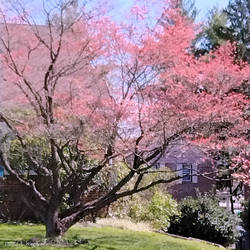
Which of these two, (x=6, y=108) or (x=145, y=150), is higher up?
(x=6, y=108)

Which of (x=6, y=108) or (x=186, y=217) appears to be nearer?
(x=6, y=108)

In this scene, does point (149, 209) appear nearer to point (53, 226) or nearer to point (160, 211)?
point (160, 211)

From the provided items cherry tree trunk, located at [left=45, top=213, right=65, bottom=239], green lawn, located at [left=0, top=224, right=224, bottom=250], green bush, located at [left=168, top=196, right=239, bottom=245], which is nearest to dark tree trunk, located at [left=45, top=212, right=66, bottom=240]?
cherry tree trunk, located at [left=45, top=213, right=65, bottom=239]

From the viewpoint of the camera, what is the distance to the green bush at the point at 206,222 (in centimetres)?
1220

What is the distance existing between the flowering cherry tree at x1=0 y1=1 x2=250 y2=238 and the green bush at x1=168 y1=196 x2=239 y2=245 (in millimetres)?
4517

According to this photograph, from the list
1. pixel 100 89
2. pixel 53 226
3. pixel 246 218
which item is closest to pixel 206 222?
pixel 246 218

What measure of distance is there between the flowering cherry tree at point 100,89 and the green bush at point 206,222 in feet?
14.8

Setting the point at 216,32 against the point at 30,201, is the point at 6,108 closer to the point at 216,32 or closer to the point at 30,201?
the point at 30,201

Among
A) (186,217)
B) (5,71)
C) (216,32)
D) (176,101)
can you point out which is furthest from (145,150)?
(216,32)

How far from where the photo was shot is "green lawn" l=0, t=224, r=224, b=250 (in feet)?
25.8

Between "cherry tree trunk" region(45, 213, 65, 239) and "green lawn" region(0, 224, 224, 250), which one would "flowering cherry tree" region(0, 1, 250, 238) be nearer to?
"cherry tree trunk" region(45, 213, 65, 239)

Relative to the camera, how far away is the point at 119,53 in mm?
8070

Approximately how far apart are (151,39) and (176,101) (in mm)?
1212

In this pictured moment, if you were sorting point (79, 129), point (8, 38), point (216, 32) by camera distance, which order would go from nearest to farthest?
1. point (79, 129)
2. point (8, 38)
3. point (216, 32)
